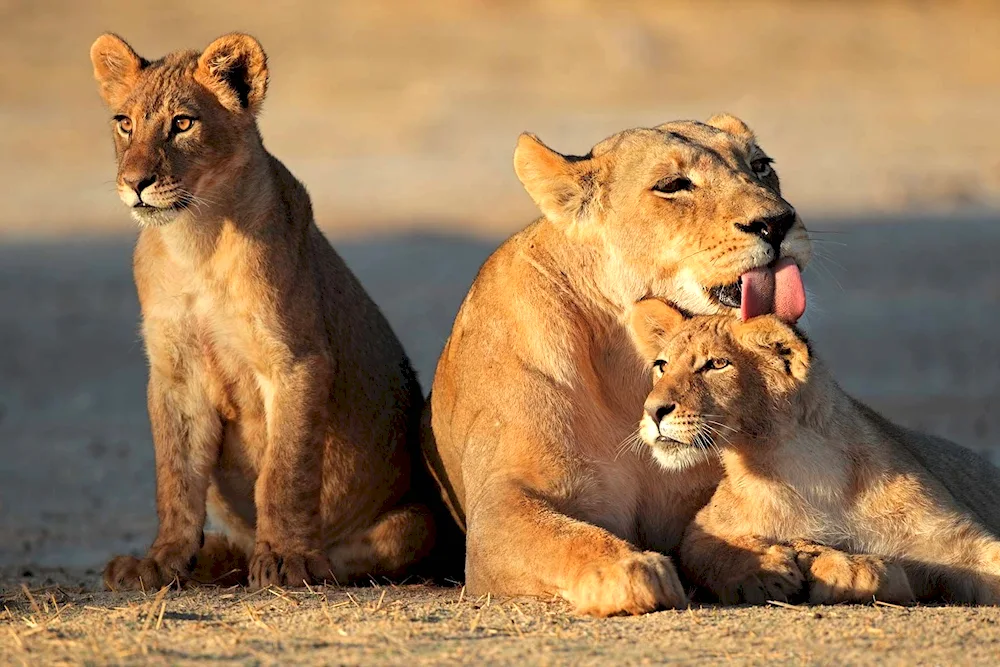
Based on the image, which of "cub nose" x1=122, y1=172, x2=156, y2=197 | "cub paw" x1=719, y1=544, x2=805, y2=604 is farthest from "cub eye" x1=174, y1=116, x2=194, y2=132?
"cub paw" x1=719, y1=544, x2=805, y2=604

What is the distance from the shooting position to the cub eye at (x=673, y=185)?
5602 mm

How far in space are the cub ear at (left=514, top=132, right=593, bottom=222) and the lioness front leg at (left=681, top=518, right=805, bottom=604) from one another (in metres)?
1.17

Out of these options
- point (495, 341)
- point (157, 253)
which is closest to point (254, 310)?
point (157, 253)

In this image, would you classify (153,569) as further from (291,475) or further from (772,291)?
(772,291)

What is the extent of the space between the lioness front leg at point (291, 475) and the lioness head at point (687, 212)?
3.68 ft

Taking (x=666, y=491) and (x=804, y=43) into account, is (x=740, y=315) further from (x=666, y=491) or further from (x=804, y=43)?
(x=804, y=43)

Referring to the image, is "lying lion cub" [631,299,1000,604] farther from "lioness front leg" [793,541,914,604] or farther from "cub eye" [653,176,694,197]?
"cub eye" [653,176,694,197]

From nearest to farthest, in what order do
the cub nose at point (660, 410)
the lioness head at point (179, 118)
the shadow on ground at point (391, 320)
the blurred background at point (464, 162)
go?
1. the cub nose at point (660, 410)
2. the lioness head at point (179, 118)
3. the shadow on ground at point (391, 320)
4. the blurred background at point (464, 162)

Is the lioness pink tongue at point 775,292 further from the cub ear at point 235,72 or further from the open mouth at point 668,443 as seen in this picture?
the cub ear at point 235,72

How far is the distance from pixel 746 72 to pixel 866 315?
12.3 m

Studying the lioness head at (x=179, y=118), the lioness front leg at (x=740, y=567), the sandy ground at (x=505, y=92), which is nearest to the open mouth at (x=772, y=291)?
the lioness front leg at (x=740, y=567)

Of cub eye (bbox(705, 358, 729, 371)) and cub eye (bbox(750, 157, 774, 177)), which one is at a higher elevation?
cub eye (bbox(750, 157, 774, 177))

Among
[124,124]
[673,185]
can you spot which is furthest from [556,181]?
[124,124]

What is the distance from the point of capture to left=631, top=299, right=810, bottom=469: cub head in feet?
17.1
